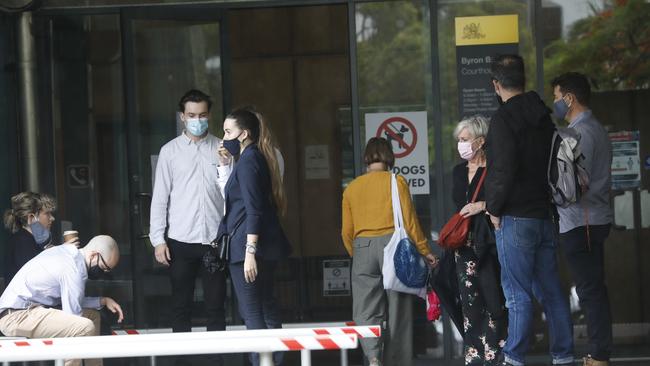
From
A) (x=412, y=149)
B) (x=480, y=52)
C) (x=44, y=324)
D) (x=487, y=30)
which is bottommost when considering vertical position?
(x=44, y=324)

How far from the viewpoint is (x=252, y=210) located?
23.5 feet

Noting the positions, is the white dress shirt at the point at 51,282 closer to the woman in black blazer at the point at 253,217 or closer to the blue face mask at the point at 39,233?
the blue face mask at the point at 39,233

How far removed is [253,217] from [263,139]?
0.56 metres

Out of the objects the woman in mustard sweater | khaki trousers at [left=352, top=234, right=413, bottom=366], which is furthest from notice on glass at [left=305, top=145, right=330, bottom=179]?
khaki trousers at [left=352, top=234, right=413, bottom=366]

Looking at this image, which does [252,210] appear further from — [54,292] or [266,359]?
[266,359]

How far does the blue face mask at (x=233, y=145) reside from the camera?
7.39 metres

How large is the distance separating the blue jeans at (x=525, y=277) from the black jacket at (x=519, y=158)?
0.09 m

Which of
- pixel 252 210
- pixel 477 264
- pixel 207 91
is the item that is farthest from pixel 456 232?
pixel 207 91

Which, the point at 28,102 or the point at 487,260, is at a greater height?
the point at 28,102

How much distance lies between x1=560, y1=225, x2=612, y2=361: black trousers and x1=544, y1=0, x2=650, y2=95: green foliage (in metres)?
2.56

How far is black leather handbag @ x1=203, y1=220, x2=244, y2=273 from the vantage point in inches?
289

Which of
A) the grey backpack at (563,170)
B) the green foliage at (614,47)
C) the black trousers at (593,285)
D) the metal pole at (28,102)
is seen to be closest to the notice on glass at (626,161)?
the green foliage at (614,47)

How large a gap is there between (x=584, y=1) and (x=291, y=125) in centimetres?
435

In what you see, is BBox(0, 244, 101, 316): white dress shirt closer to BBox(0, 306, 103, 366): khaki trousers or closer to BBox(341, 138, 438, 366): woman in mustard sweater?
BBox(0, 306, 103, 366): khaki trousers
